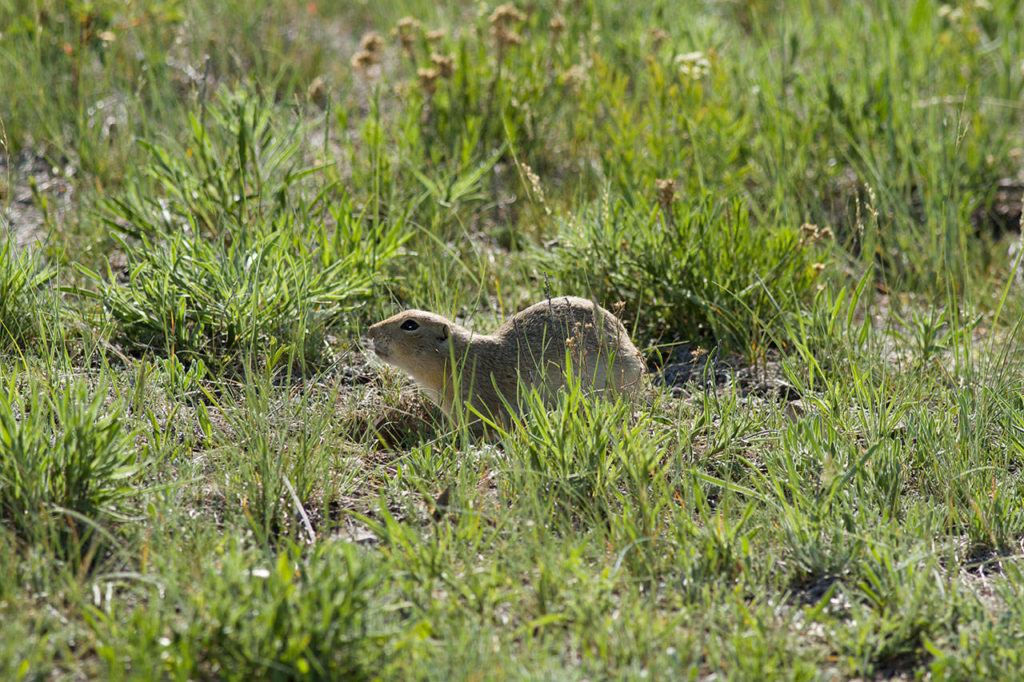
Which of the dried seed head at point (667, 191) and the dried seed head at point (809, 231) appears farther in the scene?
the dried seed head at point (809, 231)

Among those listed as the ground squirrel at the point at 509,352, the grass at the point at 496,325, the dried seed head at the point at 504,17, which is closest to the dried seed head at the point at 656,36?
the grass at the point at 496,325

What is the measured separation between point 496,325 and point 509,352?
546mm

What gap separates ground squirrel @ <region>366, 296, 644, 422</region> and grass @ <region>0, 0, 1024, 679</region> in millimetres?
169

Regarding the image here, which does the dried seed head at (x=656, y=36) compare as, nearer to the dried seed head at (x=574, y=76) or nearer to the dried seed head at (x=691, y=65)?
the dried seed head at (x=691, y=65)

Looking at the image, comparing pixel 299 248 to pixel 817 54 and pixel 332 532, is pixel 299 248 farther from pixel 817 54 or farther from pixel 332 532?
pixel 817 54

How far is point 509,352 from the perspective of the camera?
157 inches

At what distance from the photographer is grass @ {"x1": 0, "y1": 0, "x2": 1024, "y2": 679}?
2.76 metres

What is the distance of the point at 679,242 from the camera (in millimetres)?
4492

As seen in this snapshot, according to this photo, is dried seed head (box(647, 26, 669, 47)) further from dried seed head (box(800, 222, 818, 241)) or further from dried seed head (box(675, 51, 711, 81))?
dried seed head (box(800, 222, 818, 241))

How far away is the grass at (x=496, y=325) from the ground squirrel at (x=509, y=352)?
0.56 ft

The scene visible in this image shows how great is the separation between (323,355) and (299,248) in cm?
60

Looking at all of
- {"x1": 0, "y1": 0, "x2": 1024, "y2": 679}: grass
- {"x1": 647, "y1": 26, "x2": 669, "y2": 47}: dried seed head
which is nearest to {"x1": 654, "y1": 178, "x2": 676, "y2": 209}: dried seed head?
{"x1": 0, "y1": 0, "x2": 1024, "y2": 679}: grass

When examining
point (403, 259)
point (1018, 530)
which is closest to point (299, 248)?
point (403, 259)

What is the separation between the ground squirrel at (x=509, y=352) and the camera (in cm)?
389
